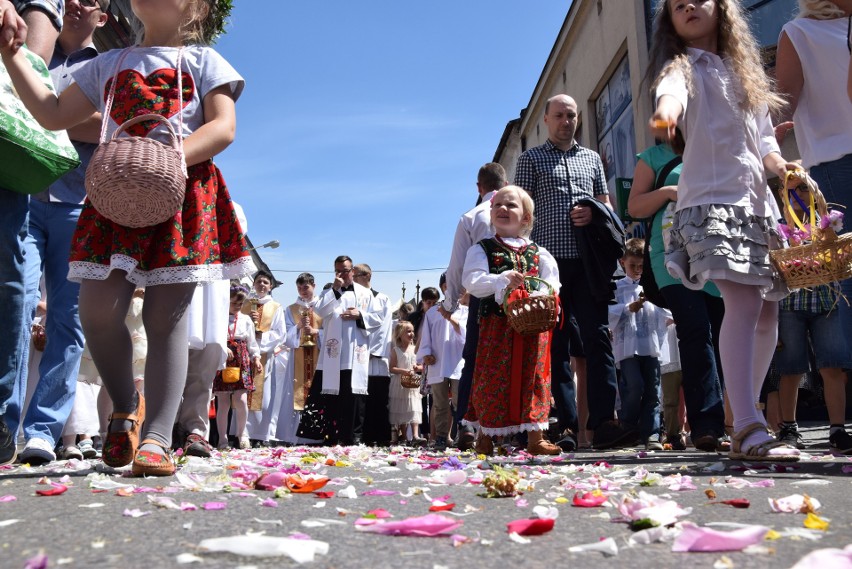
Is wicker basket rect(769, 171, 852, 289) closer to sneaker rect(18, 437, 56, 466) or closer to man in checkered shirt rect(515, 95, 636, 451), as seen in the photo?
man in checkered shirt rect(515, 95, 636, 451)

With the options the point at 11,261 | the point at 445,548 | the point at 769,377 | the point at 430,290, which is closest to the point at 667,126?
the point at 445,548

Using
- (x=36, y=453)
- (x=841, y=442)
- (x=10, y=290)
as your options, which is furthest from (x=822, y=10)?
(x=36, y=453)

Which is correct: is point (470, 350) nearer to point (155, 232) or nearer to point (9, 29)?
point (155, 232)

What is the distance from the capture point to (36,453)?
358 cm

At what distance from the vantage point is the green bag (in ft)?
10.6

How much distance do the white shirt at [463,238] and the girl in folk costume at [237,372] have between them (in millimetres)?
3105

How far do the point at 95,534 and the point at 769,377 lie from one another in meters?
6.20

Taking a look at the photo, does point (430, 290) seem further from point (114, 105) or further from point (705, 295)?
point (114, 105)

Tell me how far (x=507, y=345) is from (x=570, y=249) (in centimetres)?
121

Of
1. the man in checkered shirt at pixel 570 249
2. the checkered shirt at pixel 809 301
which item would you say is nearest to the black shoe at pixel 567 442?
the man in checkered shirt at pixel 570 249

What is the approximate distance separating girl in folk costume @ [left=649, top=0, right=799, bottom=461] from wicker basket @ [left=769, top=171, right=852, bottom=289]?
0.08 metres

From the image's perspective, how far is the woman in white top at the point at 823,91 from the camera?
356cm

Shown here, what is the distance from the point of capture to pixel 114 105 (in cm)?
314

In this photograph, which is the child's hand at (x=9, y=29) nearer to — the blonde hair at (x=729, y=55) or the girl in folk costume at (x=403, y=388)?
the blonde hair at (x=729, y=55)
